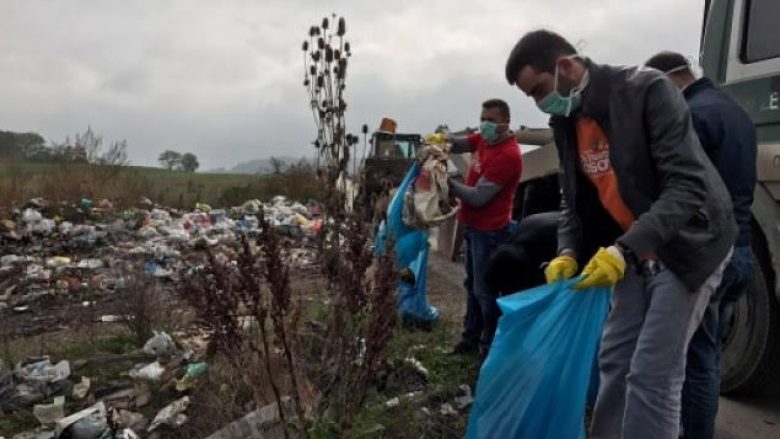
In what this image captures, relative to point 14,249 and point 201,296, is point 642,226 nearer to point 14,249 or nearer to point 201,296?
point 201,296

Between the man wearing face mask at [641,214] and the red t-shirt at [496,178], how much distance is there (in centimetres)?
147

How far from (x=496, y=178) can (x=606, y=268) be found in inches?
73.0

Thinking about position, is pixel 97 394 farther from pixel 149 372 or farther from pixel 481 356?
pixel 481 356

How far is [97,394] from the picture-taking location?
3.48m

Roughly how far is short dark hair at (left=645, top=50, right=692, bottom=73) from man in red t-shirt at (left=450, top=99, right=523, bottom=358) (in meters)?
1.15

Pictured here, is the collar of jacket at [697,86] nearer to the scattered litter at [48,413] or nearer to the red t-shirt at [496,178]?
the red t-shirt at [496,178]

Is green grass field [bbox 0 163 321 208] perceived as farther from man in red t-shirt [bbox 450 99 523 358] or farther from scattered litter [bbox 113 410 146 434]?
scattered litter [bbox 113 410 146 434]

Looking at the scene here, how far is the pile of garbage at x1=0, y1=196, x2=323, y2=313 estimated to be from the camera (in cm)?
728

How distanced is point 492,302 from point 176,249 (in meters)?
6.29

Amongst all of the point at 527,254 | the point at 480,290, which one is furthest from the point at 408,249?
the point at 527,254

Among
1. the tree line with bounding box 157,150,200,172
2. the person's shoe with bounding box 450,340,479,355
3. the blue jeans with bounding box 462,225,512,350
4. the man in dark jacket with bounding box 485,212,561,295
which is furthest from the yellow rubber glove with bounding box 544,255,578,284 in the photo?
the tree line with bounding box 157,150,200,172

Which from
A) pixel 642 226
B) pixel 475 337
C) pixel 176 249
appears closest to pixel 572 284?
pixel 642 226

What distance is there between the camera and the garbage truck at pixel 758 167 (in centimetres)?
315

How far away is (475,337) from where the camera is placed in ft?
13.2
